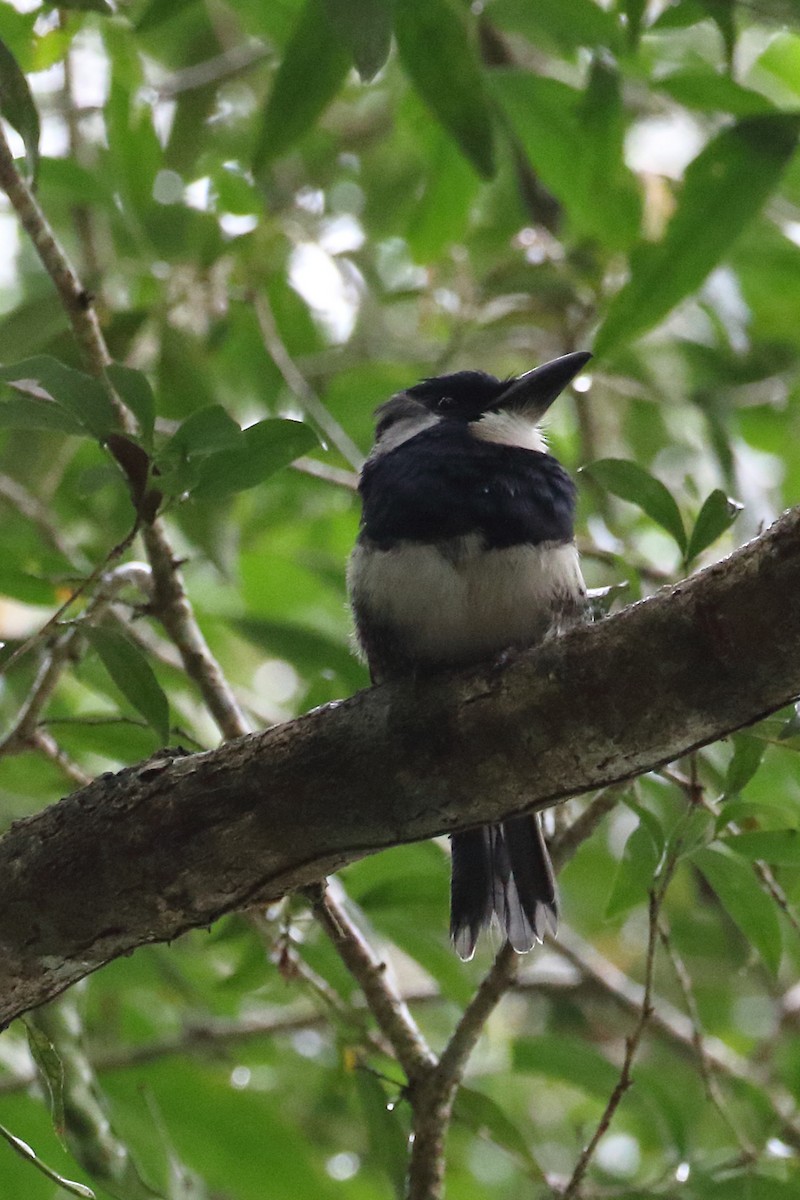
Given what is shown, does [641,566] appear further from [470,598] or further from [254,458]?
[254,458]

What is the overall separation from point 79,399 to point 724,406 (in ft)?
6.48

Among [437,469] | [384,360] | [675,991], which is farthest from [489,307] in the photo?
[675,991]

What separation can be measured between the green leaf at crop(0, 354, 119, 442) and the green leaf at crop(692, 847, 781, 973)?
108cm

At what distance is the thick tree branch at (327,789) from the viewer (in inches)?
65.7

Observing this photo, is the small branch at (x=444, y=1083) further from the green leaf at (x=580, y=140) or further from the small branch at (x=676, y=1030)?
the green leaf at (x=580, y=140)

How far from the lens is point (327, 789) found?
1.77 meters

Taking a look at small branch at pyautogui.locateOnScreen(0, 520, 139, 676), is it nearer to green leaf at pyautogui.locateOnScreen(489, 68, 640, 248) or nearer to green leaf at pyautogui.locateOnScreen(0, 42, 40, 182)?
green leaf at pyautogui.locateOnScreen(0, 42, 40, 182)

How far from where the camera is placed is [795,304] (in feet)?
11.7

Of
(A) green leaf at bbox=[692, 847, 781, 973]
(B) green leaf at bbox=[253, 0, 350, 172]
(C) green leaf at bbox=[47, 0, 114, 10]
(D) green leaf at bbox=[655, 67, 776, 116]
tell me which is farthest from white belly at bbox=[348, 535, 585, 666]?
(D) green leaf at bbox=[655, 67, 776, 116]

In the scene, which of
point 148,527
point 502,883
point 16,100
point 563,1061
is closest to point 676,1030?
point 563,1061

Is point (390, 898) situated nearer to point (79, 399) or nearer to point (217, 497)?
point (217, 497)

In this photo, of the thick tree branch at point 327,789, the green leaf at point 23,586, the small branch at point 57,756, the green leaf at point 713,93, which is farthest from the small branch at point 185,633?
the green leaf at point 713,93

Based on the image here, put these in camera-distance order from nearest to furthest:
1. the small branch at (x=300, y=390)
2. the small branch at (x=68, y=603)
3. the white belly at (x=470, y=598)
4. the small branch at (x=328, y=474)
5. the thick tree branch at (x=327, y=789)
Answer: the thick tree branch at (x=327, y=789) → the small branch at (x=68, y=603) → the white belly at (x=470, y=598) → the small branch at (x=328, y=474) → the small branch at (x=300, y=390)

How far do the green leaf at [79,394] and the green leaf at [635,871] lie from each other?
0.98m
